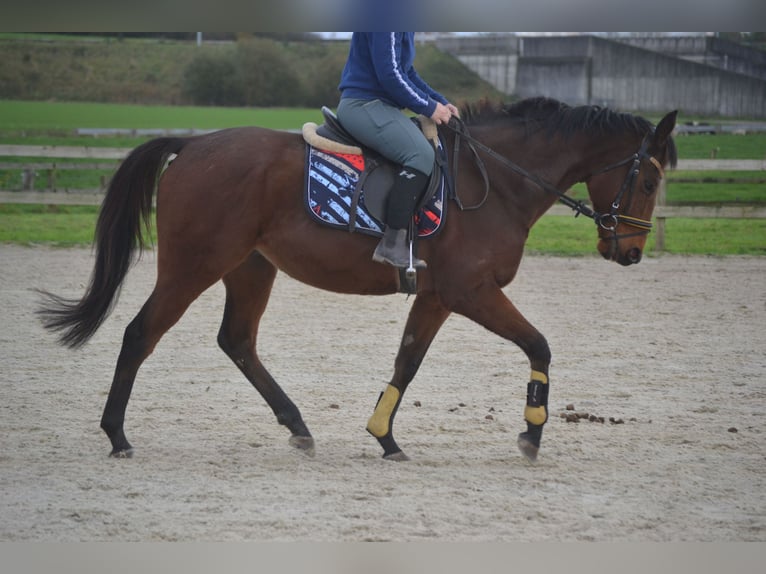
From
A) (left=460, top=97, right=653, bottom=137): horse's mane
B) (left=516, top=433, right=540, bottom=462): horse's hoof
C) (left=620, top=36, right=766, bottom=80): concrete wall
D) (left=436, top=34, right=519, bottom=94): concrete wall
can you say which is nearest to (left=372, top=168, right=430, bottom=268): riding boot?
(left=460, top=97, right=653, bottom=137): horse's mane

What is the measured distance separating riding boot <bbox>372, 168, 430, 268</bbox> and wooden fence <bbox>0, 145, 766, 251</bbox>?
928cm

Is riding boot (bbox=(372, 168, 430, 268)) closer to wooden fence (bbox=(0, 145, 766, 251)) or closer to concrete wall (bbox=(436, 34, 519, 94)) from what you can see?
wooden fence (bbox=(0, 145, 766, 251))

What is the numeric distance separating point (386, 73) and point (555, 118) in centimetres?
105

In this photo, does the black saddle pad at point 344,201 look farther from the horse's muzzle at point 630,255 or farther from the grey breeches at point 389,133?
the horse's muzzle at point 630,255

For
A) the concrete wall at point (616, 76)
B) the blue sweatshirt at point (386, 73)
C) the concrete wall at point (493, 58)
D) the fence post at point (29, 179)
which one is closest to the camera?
the blue sweatshirt at point (386, 73)

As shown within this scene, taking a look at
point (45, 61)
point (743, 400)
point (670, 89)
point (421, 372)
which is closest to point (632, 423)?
point (743, 400)

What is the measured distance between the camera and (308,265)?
14.7 ft

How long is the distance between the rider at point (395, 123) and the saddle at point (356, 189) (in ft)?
0.24

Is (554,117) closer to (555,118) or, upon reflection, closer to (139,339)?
(555,118)

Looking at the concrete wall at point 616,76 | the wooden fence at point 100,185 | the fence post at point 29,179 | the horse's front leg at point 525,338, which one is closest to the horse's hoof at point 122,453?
the horse's front leg at point 525,338

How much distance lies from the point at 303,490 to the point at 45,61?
11.5 metres

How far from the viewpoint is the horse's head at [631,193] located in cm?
454

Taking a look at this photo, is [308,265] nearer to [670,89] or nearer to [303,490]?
[303,490]

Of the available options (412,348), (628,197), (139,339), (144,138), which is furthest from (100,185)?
(628,197)
